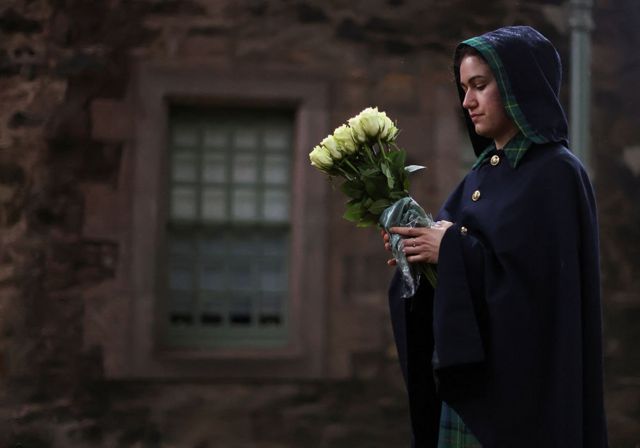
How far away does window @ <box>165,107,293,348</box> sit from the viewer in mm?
8914

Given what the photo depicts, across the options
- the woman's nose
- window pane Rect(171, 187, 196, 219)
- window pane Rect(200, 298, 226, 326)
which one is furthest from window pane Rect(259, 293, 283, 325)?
the woman's nose

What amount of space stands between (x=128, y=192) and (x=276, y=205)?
1092 mm

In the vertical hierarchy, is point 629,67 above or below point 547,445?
above

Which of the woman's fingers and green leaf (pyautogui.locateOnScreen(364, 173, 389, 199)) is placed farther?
green leaf (pyautogui.locateOnScreen(364, 173, 389, 199))

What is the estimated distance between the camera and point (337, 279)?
29.0 ft

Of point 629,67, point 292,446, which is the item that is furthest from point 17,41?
point 629,67

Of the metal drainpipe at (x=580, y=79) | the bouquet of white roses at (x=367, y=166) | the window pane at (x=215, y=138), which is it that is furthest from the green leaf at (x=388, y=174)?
the window pane at (x=215, y=138)

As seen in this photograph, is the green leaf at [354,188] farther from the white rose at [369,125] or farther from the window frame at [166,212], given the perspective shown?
the window frame at [166,212]

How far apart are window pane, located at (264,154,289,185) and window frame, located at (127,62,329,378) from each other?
0.13 metres

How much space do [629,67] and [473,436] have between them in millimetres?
6270

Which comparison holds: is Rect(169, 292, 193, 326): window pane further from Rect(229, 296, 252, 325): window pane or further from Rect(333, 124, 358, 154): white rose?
Rect(333, 124, 358, 154): white rose

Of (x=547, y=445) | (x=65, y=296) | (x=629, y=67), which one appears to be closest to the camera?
(x=547, y=445)

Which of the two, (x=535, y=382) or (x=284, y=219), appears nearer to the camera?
(x=535, y=382)

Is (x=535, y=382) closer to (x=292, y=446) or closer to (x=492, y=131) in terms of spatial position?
(x=492, y=131)
